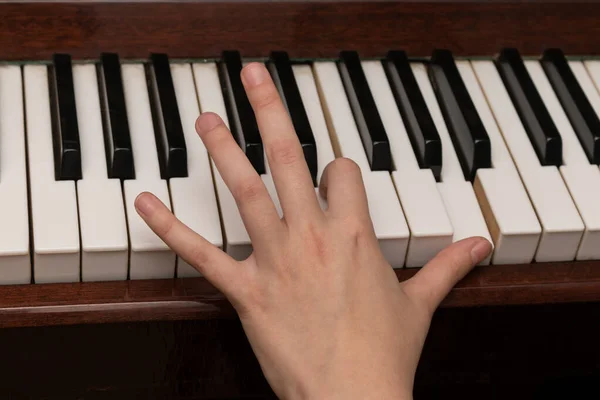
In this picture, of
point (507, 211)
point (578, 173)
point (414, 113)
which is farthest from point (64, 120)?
point (578, 173)

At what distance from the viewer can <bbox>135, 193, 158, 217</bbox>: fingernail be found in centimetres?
120

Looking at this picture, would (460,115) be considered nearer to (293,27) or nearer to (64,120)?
(293,27)

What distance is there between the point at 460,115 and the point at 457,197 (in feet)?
0.55

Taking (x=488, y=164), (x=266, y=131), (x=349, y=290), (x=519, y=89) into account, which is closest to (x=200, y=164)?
(x=266, y=131)

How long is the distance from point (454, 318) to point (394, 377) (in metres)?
0.26

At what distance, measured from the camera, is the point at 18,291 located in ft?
4.04

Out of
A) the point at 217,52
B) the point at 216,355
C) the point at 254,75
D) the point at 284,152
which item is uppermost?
the point at 217,52

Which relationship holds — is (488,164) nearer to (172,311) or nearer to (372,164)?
(372,164)

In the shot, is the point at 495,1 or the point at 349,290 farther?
the point at 495,1

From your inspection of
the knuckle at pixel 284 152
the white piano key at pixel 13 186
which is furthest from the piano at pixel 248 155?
the knuckle at pixel 284 152

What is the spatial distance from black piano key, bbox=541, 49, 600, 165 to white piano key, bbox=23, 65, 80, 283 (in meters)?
0.73

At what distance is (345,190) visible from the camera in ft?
4.17

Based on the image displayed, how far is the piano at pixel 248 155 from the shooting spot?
1.26 meters

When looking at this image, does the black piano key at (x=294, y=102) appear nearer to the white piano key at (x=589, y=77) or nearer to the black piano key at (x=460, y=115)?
the black piano key at (x=460, y=115)
